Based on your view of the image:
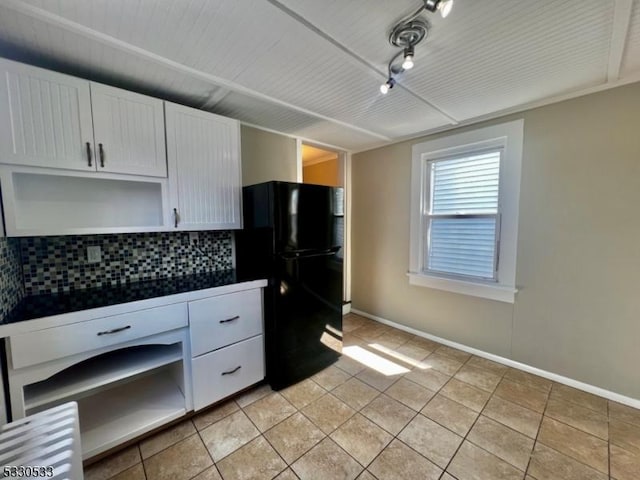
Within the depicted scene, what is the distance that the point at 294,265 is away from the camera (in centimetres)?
197

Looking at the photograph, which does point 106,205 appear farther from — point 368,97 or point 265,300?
point 368,97

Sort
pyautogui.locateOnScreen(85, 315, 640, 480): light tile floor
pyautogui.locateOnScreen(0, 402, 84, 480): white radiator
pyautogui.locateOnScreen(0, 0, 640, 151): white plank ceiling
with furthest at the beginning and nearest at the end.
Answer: pyautogui.locateOnScreen(85, 315, 640, 480): light tile floor
pyautogui.locateOnScreen(0, 0, 640, 151): white plank ceiling
pyautogui.locateOnScreen(0, 402, 84, 480): white radiator

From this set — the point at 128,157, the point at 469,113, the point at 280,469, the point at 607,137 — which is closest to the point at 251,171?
the point at 128,157

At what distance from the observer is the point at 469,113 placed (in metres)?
2.20

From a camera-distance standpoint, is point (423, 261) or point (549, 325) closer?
point (549, 325)

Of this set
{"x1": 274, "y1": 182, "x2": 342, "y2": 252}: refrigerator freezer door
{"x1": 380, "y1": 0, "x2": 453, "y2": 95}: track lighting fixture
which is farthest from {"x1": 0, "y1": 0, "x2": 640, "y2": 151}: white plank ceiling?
{"x1": 274, "y1": 182, "x2": 342, "y2": 252}: refrigerator freezer door

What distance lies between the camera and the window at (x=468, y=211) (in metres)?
2.18

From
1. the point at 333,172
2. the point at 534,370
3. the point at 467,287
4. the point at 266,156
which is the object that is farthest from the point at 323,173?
the point at 534,370

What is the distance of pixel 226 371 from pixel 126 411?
0.62 meters

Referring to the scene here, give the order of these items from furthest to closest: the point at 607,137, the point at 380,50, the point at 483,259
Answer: the point at 483,259
the point at 607,137
the point at 380,50

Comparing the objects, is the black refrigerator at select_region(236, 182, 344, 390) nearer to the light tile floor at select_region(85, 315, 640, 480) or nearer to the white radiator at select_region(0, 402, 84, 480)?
the light tile floor at select_region(85, 315, 640, 480)

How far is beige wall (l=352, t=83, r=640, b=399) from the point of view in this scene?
171cm

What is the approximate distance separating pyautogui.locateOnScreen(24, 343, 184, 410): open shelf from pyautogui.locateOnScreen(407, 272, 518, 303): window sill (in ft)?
7.87

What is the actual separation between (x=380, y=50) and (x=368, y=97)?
549mm
